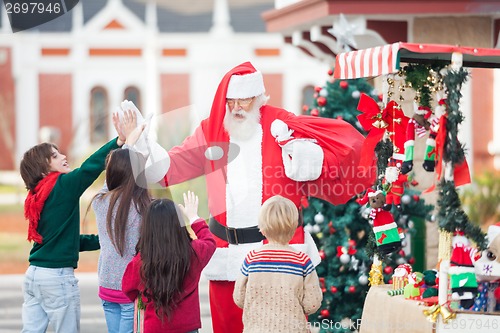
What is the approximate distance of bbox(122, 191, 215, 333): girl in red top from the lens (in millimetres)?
4922

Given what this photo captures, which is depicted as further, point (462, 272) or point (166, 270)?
point (166, 270)

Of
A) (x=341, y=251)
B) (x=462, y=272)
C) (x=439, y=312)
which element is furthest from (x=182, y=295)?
(x=341, y=251)

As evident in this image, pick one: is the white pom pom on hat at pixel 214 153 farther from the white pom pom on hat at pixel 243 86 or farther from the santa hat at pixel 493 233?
the santa hat at pixel 493 233

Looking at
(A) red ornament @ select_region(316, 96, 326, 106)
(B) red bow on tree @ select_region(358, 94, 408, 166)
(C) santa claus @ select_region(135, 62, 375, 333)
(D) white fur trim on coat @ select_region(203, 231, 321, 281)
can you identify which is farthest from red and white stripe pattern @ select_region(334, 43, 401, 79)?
(A) red ornament @ select_region(316, 96, 326, 106)

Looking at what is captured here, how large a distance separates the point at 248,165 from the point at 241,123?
0.83ft

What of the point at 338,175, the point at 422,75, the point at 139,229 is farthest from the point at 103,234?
the point at 422,75

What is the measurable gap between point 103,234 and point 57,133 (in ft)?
79.9

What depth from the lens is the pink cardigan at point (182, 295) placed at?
498cm

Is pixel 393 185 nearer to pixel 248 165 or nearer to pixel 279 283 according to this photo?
pixel 248 165

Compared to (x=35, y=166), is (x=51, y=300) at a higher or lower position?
lower

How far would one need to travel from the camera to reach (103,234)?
5582mm

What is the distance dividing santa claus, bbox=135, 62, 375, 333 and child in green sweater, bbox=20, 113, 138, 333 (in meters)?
0.47

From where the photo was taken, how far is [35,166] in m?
5.80

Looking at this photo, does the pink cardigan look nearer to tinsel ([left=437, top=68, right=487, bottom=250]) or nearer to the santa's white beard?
the santa's white beard
